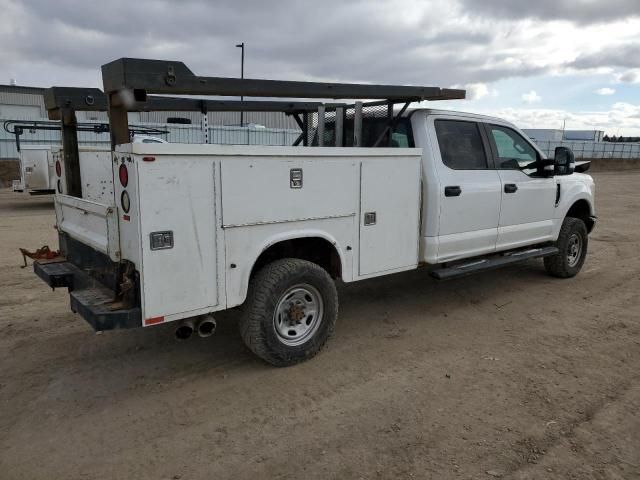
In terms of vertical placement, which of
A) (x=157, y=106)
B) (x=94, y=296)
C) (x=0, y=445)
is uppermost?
(x=157, y=106)

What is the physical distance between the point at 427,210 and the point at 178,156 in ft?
8.50

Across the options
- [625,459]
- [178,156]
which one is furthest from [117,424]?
[625,459]

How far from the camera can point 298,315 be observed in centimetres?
424

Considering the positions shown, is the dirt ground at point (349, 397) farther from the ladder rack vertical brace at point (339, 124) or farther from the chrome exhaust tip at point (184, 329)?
the ladder rack vertical brace at point (339, 124)

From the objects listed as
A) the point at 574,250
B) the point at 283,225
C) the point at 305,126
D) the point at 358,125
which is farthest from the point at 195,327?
the point at 574,250

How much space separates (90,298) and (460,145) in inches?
151

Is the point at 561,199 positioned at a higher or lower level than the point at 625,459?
higher

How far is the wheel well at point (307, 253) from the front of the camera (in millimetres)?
4281

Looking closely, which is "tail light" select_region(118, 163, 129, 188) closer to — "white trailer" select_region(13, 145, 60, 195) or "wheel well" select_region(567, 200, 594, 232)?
"wheel well" select_region(567, 200, 594, 232)

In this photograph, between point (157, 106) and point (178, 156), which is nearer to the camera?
point (178, 156)

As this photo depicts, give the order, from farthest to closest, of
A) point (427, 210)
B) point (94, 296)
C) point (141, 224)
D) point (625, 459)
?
point (427, 210) < point (94, 296) < point (141, 224) < point (625, 459)

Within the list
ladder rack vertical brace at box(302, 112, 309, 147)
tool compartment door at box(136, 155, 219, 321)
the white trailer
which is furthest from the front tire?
the white trailer

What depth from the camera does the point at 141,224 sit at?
329cm

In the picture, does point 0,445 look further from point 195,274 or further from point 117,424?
point 195,274
